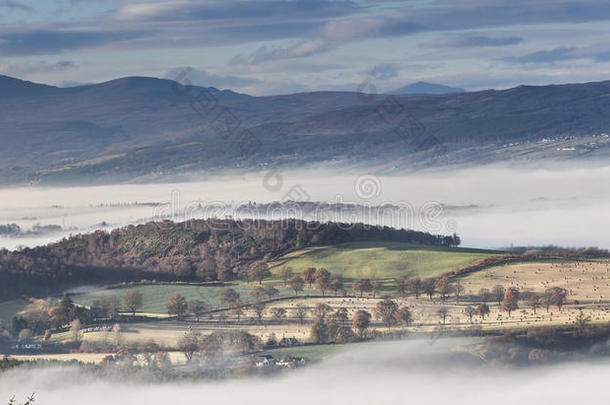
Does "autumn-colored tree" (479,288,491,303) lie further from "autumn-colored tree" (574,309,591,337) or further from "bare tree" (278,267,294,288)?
"bare tree" (278,267,294,288)

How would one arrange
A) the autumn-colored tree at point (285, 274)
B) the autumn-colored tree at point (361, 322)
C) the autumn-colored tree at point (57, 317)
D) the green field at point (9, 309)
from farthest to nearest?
the autumn-colored tree at point (285, 274), the green field at point (9, 309), the autumn-colored tree at point (57, 317), the autumn-colored tree at point (361, 322)

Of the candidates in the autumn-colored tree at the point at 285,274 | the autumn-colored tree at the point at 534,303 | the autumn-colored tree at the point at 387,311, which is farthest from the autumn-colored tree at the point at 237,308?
the autumn-colored tree at the point at 534,303

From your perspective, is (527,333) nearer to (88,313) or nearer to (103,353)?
(103,353)

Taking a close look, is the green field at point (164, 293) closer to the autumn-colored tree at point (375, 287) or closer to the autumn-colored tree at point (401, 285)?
the autumn-colored tree at point (375, 287)

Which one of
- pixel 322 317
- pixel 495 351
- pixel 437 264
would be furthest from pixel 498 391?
pixel 437 264

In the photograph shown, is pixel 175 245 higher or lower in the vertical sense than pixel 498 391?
higher

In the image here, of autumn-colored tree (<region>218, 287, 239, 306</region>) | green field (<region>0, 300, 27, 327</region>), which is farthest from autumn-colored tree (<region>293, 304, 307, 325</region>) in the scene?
green field (<region>0, 300, 27, 327</region>)
